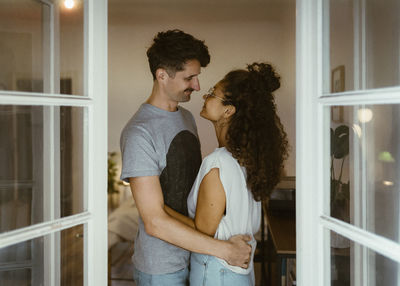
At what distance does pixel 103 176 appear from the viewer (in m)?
1.68

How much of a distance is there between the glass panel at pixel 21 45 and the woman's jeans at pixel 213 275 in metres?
1.06

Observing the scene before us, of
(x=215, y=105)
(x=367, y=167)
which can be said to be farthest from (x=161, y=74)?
(x=367, y=167)

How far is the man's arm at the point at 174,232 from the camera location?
187cm

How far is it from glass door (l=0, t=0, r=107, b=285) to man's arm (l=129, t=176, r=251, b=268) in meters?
0.25

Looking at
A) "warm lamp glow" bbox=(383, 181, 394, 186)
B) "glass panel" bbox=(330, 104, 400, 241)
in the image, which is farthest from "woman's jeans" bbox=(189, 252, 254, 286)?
"warm lamp glow" bbox=(383, 181, 394, 186)

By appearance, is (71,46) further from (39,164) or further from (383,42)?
(383,42)

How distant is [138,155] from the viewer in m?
1.92

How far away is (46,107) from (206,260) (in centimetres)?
100

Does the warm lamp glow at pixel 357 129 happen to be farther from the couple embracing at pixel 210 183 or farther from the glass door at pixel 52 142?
the glass door at pixel 52 142

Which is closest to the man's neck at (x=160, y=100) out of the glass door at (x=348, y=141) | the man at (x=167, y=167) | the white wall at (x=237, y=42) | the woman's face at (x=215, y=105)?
the man at (x=167, y=167)

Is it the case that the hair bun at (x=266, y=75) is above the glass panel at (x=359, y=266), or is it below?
above

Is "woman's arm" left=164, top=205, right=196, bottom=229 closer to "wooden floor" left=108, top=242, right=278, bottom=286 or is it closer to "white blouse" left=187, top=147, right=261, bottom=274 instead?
"white blouse" left=187, top=147, right=261, bottom=274

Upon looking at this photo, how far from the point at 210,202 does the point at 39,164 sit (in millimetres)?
772

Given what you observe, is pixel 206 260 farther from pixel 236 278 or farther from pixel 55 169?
pixel 55 169
